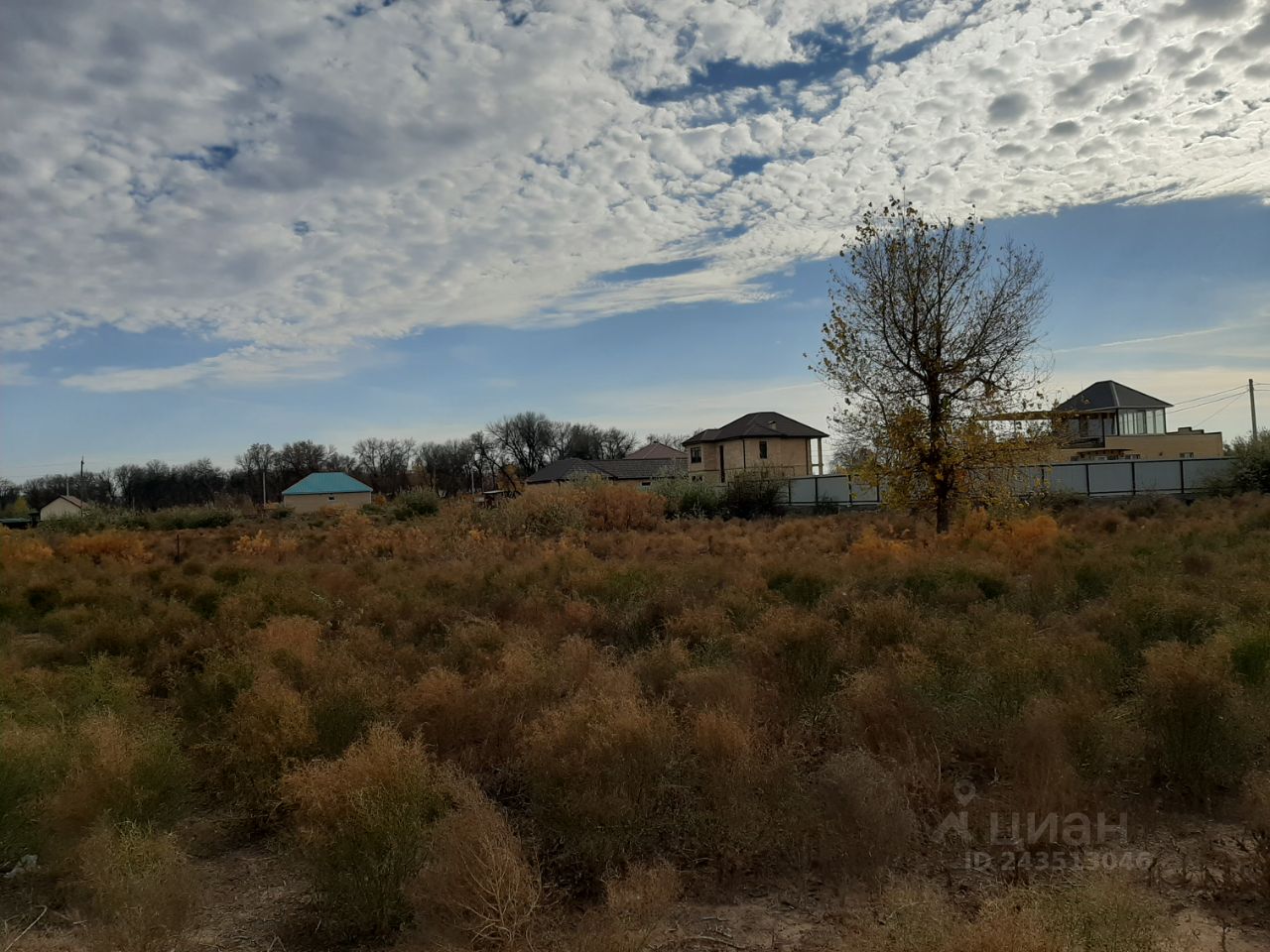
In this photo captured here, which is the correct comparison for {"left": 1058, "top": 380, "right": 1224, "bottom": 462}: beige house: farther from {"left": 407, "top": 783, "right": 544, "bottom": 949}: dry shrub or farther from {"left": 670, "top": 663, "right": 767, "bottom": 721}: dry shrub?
{"left": 407, "top": 783, "right": 544, "bottom": 949}: dry shrub

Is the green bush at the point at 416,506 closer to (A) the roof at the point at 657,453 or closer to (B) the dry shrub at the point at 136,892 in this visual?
(B) the dry shrub at the point at 136,892

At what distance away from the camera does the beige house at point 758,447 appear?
172ft

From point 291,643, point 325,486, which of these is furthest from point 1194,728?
point 325,486

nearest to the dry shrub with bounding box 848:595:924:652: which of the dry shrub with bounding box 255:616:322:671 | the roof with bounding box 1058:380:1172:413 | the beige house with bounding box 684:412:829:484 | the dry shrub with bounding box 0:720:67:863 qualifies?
the dry shrub with bounding box 255:616:322:671

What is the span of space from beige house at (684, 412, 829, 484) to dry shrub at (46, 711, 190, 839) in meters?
46.2

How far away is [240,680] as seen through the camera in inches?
270

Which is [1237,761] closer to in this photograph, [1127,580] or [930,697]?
[930,697]

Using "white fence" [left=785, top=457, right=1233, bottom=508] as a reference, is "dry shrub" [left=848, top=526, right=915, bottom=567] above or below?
below

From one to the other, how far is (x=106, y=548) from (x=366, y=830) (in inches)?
806

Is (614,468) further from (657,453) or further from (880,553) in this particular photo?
(880,553)

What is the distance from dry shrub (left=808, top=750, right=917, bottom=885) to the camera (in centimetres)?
402

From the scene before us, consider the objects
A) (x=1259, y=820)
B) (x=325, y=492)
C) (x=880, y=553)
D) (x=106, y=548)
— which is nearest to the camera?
(x=1259, y=820)

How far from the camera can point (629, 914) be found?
11.3ft

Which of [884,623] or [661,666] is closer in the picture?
[661,666]
